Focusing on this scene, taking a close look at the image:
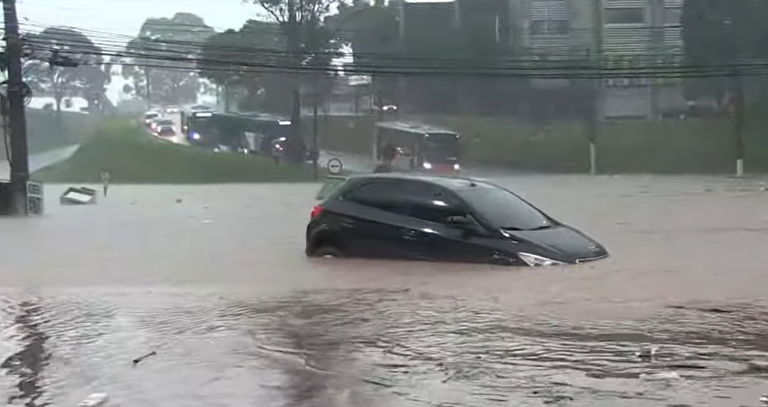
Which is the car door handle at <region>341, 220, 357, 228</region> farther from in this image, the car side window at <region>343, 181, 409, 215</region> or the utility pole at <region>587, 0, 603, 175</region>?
the utility pole at <region>587, 0, 603, 175</region>

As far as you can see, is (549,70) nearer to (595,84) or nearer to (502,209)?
(595,84)

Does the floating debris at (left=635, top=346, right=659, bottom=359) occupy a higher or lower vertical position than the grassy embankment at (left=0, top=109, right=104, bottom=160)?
higher

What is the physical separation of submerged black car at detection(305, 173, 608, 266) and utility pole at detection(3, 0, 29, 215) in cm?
1825

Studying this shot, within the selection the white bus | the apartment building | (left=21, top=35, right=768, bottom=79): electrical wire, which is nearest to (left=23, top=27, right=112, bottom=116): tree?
(left=21, top=35, right=768, bottom=79): electrical wire

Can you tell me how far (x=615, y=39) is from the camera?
178ft

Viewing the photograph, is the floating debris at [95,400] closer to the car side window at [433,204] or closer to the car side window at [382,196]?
the car side window at [433,204]

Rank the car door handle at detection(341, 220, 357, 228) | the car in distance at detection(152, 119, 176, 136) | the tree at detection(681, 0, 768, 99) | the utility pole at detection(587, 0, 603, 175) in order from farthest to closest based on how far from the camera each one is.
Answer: the car in distance at detection(152, 119, 176, 136) → the tree at detection(681, 0, 768, 99) → the utility pole at detection(587, 0, 603, 175) → the car door handle at detection(341, 220, 357, 228)

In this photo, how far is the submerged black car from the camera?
42.5 ft

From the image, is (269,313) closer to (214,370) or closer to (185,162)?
(214,370)

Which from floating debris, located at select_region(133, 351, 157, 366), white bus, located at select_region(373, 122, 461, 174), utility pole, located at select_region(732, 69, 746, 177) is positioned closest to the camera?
floating debris, located at select_region(133, 351, 157, 366)

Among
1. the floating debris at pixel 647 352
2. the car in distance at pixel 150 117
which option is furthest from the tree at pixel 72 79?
the floating debris at pixel 647 352

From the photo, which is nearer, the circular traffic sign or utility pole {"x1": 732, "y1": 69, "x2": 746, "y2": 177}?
the circular traffic sign

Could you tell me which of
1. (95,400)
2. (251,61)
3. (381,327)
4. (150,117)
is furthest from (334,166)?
(95,400)

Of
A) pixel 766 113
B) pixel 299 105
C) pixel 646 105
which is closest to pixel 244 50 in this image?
pixel 299 105
